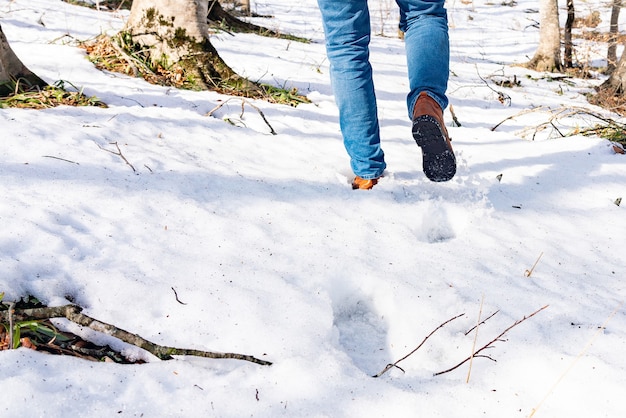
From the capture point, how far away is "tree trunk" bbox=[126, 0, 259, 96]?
3.21 meters

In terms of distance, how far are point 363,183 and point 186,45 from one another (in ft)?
6.11

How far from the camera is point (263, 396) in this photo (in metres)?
0.97

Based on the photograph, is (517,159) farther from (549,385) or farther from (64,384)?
(64,384)

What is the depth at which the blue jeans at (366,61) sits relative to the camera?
5.86 feet

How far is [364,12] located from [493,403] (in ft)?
4.62

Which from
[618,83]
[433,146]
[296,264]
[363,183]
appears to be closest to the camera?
[296,264]

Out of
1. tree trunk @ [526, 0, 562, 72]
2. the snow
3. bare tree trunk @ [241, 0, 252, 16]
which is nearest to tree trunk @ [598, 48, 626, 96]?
tree trunk @ [526, 0, 562, 72]

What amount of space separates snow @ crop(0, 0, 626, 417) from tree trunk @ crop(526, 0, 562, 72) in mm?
4750

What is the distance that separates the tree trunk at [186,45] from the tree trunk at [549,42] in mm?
5318

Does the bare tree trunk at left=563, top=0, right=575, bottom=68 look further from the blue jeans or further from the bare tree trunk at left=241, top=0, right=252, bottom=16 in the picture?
the blue jeans

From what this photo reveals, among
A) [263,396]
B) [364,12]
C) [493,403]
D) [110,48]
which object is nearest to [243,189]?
[364,12]

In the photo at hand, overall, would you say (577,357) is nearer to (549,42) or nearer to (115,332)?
(115,332)

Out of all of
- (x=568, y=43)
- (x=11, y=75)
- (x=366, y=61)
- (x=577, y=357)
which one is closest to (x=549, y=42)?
(x=568, y=43)

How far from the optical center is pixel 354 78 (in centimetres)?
189
